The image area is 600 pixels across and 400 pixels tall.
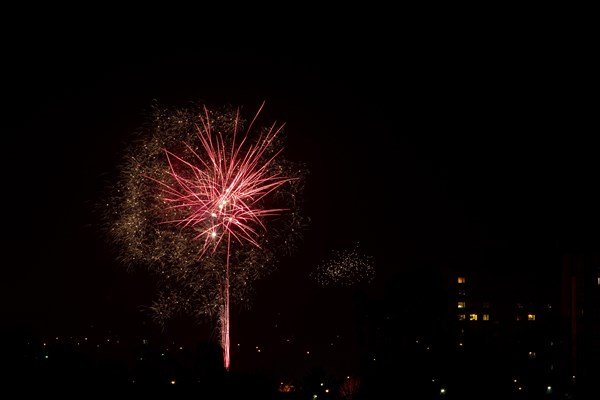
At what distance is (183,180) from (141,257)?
1584 millimetres

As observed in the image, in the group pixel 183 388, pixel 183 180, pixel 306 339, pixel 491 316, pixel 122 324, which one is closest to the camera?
pixel 183 388

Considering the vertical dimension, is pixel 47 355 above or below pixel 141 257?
below

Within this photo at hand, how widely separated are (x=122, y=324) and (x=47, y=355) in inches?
368

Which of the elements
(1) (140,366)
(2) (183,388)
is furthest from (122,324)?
(2) (183,388)

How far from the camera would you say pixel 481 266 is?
31.7 m

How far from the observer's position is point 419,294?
15.4 meters

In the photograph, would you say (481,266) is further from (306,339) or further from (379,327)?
(379,327)

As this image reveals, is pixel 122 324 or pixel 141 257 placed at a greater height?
pixel 141 257

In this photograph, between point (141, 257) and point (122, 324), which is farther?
point (122, 324)

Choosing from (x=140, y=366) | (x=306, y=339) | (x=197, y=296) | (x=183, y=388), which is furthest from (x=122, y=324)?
(x=183, y=388)

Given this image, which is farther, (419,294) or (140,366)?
(419,294)

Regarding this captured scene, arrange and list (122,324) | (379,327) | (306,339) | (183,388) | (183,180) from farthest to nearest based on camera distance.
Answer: (306,339), (122,324), (379,327), (183,180), (183,388)

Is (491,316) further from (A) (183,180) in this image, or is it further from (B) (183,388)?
(B) (183,388)

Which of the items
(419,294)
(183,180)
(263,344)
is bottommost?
(263,344)
